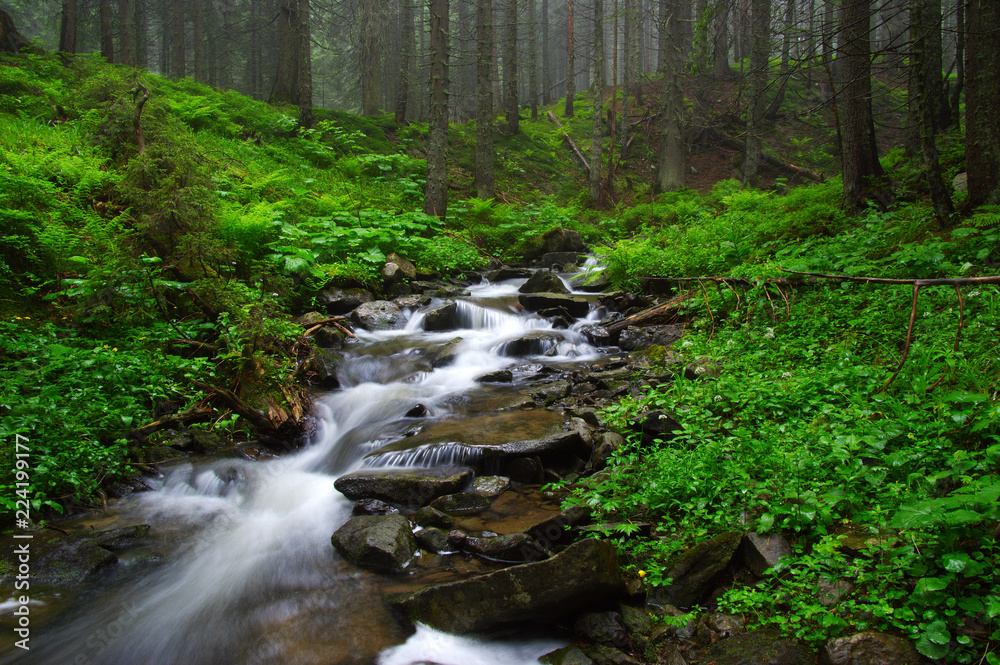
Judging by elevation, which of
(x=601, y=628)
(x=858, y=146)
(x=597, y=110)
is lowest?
(x=601, y=628)

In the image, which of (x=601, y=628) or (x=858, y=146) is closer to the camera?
(x=601, y=628)

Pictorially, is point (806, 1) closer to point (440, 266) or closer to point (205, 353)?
point (440, 266)

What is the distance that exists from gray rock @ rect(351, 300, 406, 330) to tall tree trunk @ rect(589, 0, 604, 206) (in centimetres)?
1046

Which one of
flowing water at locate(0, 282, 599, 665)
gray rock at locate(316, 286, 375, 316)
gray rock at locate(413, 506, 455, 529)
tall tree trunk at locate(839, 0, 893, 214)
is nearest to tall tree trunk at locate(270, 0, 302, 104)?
gray rock at locate(316, 286, 375, 316)

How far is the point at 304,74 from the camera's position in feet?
55.3

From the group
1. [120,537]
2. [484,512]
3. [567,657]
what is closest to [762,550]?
[567,657]

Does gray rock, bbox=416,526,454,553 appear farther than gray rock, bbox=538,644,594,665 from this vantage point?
Yes

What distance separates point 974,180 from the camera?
20.0 feet

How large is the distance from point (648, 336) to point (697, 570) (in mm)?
5223

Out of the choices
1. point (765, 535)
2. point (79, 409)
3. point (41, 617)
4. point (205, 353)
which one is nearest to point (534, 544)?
point (765, 535)

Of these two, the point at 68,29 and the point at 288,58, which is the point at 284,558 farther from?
the point at 68,29

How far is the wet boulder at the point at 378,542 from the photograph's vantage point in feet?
12.5

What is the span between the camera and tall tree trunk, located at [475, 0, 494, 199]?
15.5 metres
